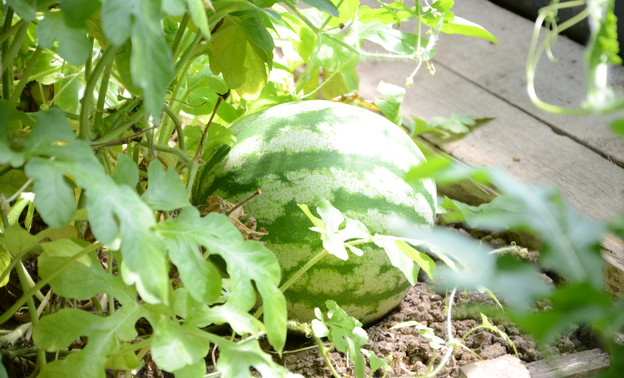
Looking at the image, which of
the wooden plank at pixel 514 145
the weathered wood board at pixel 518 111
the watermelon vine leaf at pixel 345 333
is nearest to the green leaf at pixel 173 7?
the watermelon vine leaf at pixel 345 333

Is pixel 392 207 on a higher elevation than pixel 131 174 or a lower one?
lower

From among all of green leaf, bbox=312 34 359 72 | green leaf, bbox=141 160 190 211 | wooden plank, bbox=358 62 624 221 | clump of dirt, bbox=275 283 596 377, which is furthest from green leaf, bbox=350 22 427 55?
green leaf, bbox=141 160 190 211

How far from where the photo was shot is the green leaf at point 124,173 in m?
0.85

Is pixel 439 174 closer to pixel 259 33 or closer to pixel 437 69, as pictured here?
pixel 259 33

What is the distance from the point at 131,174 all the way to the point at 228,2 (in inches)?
13.4

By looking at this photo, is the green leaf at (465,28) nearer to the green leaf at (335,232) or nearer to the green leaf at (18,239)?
the green leaf at (335,232)

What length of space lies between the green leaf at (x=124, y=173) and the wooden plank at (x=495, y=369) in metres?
0.77

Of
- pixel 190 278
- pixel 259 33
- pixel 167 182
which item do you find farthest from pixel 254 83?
pixel 190 278

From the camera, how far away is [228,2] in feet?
3.37

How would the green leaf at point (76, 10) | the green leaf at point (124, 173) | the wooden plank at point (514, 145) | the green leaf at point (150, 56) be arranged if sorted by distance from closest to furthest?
the green leaf at point (150, 56)
the green leaf at point (76, 10)
the green leaf at point (124, 173)
the wooden plank at point (514, 145)

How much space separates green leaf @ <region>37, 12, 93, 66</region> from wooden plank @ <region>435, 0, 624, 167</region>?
5.54 ft

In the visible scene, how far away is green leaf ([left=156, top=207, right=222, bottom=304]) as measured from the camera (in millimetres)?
787

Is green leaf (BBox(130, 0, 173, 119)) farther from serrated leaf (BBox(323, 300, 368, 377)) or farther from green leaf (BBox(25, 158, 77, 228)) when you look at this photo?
serrated leaf (BBox(323, 300, 368, 377))

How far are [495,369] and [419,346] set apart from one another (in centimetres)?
22
